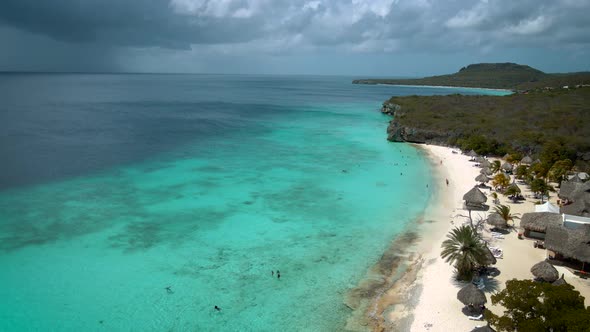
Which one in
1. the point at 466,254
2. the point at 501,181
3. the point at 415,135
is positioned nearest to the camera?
the point at 466,254

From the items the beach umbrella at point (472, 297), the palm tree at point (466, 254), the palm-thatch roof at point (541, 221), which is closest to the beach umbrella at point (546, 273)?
the palm tree at point (466, 254)

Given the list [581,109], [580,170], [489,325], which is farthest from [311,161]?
[581,109]

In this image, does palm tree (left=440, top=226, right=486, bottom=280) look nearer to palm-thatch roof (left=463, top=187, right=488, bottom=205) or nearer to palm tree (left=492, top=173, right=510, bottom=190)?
palm-thatch roof (left=463, top=187, right=488, bottom=205)

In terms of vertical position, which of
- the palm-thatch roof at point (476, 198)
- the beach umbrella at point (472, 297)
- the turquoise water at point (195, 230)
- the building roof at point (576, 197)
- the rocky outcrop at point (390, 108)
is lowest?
the turquoise water at point (195, 230)

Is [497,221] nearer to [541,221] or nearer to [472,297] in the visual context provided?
[541,221]

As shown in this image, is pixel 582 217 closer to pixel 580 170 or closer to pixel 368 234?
pixel 368 234

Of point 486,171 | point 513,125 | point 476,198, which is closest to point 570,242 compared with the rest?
point 476,198

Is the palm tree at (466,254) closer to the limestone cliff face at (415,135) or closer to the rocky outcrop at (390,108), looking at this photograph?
the limestone cliff face at (415,135)

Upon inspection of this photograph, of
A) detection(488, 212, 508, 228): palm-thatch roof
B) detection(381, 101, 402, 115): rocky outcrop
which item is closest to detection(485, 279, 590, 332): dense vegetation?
detection(488, 212, 508, 228): palm-thatch roof
